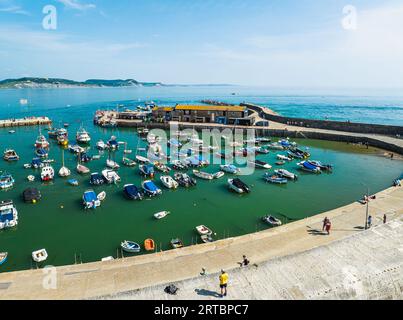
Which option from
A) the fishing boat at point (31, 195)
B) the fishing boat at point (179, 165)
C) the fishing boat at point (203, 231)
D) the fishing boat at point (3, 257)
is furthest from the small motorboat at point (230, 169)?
the fishing boat at point (3, 257)

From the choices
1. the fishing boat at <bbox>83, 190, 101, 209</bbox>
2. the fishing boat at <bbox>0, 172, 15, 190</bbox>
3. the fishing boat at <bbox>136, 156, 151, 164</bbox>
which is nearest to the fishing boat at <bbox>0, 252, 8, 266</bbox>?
the fishing boat at <bbox>83, 190, 101, 209</bbox>

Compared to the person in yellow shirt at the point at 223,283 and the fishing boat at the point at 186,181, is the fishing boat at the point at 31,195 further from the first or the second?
the person in yellow shirt at the point at 223,283

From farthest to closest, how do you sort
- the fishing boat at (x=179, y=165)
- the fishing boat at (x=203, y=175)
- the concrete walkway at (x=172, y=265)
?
the fishing boat at (x=179, y=165) < the fishing boat at (x=203, y=175) < the concrete walkway at (x=172, y=265)

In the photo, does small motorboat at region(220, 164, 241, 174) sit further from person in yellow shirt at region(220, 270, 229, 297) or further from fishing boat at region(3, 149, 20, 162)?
fishing boat at region(3, 149, 20, 162)

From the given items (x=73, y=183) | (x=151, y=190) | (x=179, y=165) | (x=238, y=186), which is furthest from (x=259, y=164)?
(x=73, y=183)

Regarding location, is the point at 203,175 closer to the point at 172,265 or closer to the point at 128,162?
the point at 128,162

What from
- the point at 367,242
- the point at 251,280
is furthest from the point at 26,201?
the point at 367,242
